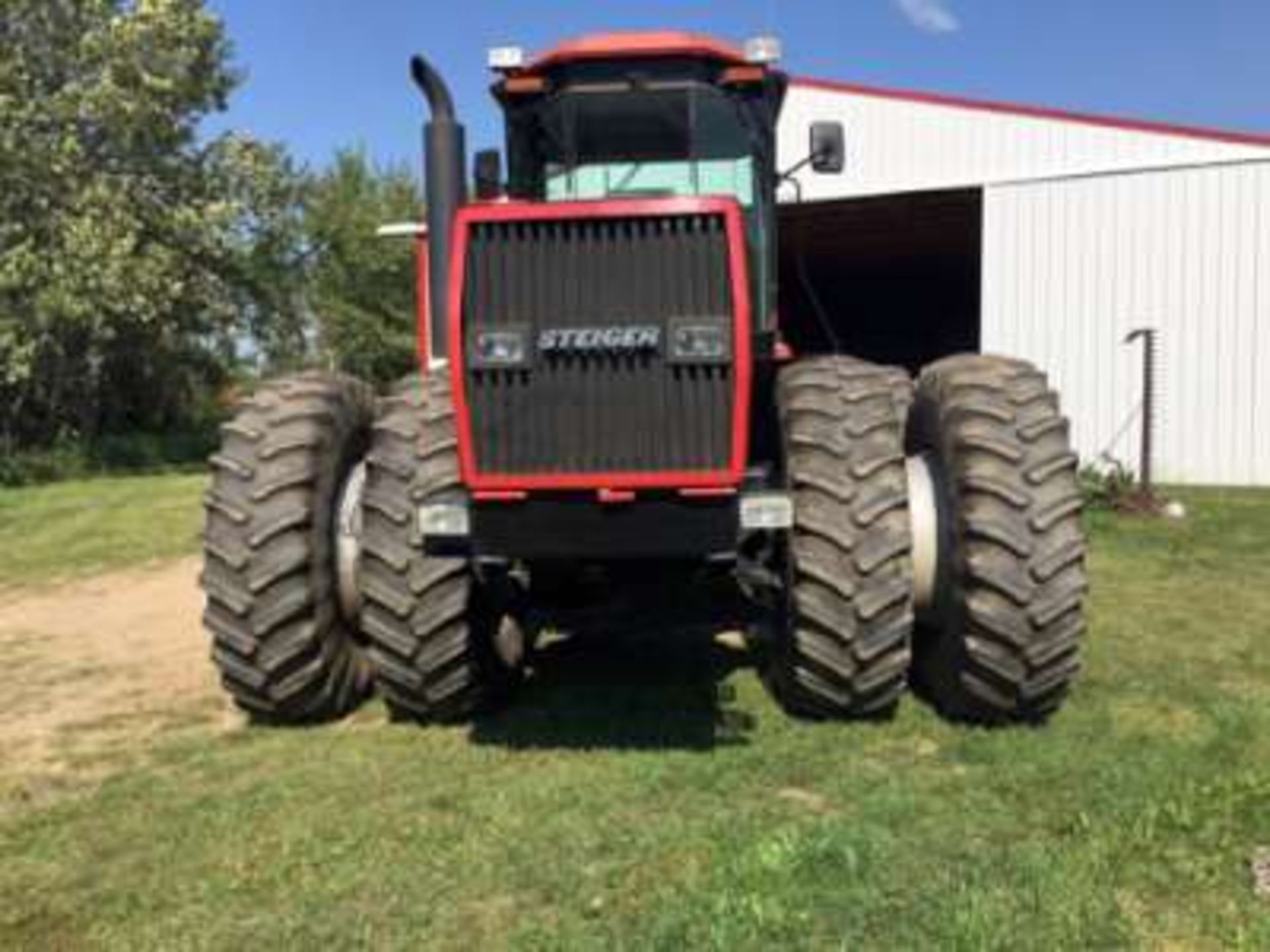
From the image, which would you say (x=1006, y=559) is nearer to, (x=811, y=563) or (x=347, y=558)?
(x=811, y=563)

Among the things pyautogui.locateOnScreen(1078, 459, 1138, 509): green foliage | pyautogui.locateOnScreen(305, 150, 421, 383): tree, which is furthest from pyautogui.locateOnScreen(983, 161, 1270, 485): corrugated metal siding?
pyautogui.locateOnScreen(305, 150, 421, 383): tree

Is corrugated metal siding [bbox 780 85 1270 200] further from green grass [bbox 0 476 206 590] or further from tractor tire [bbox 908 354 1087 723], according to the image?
tractor tire [bbox 908 354 1087 723]

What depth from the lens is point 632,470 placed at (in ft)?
16.2

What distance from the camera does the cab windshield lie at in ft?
19.9

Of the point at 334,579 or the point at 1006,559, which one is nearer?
the point at 1006,559

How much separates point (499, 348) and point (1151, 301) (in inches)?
528

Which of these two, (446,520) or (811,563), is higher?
(446,520)

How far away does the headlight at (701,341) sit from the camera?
488 cm

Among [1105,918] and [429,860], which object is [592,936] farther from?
[1105,918]

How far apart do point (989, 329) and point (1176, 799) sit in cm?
1348

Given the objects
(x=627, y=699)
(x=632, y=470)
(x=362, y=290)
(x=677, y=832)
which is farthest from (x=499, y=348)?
(x=362, y=290)

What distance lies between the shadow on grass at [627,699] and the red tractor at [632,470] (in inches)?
8.8

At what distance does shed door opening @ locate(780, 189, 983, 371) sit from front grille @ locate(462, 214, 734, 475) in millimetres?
13808

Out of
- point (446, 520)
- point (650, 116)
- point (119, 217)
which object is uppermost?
Answer: point (119, 217)
